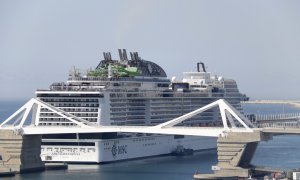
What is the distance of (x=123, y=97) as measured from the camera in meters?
102

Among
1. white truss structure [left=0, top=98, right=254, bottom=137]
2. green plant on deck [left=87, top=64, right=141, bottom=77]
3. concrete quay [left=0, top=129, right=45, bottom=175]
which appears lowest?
concrete quay [left=0, top=129, right=45, bottom=175]

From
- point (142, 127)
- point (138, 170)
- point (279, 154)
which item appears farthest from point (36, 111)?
point (279, 154)

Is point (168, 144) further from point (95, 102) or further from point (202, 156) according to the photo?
point (95, 102)

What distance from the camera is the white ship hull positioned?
312 ft

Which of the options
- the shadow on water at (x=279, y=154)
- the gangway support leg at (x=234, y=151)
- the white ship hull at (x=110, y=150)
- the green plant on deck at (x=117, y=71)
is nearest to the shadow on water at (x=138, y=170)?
Answer: the white ship hull at (x=110, y=150)

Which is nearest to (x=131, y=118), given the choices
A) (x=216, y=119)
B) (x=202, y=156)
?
(x=202, y=156)

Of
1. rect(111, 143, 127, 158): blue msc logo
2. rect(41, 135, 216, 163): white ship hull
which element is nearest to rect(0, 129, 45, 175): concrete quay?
rect(41, 135, 216, 163): white ship hull

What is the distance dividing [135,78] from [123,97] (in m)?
4.52

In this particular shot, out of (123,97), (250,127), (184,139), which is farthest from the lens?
(184,139)

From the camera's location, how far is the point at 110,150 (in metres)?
96.2

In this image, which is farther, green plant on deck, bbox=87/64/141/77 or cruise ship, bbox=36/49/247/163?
green plant on deck, bbox=87/64/141/77

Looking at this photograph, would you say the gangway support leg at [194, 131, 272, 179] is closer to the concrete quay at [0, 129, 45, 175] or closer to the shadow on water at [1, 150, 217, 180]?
the shadow on water at [1, 150, 217, 180]

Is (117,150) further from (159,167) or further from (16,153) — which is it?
(16,153)

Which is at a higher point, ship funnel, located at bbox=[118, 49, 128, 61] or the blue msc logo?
ship funnel, located at bbox=[118, 49, 128, 61]
